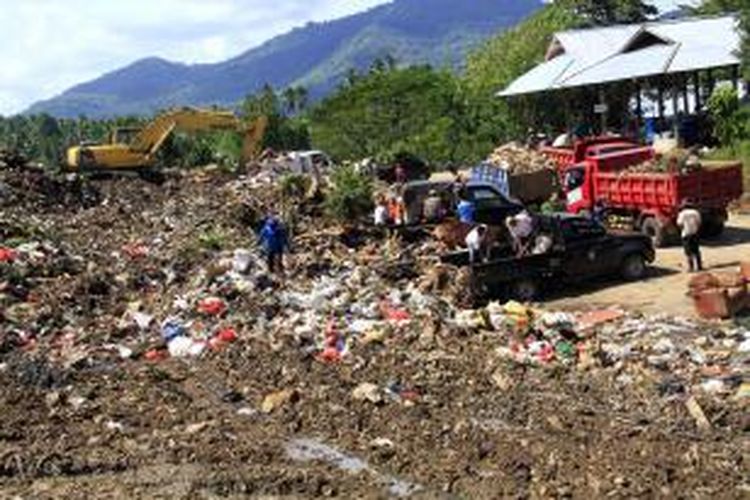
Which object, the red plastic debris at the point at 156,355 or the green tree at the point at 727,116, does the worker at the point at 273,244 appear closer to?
the red plastic debris at the point at 156,355

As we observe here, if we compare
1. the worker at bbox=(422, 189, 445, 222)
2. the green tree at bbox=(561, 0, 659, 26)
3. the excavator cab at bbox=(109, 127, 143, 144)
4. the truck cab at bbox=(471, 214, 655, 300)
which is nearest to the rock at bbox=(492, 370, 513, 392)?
the truck cab at bbox=(471, 214, 655, 300)

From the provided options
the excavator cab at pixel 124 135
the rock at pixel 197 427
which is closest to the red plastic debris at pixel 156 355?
the rock at pixel 197 427

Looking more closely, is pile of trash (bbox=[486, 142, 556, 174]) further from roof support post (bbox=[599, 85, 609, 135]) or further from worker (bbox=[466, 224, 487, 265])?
worker (bbox=[466, 224, 487, 265])

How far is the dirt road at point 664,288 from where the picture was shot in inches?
723

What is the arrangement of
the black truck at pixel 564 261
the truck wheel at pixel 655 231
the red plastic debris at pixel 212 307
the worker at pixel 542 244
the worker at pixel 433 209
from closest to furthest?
the red plastic debris at pixel 212 307 → the black truck at pixel 564 261 → the worker at pixel 542 244 → the truck wheel at pixel 655 231 → the worker at pixel 433 209

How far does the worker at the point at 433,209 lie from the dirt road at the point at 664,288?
4542 millimetres

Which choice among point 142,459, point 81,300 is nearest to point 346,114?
point 81,300

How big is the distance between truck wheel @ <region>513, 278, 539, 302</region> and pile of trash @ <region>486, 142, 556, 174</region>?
1131 cm

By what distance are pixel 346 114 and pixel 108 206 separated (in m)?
16.3

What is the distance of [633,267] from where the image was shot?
20.8 metres

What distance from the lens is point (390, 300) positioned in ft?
63.6

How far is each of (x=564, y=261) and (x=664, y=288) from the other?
5.47 feet

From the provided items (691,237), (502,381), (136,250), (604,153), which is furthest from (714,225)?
(136,250)

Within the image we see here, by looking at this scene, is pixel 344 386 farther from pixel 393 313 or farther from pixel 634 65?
pixel 634 65
